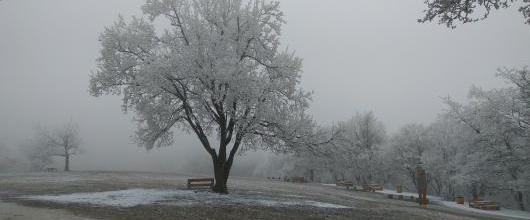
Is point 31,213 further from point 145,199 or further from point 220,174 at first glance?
point 220,174

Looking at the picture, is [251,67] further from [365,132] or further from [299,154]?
[365,132]

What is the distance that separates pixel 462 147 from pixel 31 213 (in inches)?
1642

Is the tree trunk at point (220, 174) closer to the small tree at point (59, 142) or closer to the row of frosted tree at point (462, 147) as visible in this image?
→ the row of frosted tree at point (462, 147)

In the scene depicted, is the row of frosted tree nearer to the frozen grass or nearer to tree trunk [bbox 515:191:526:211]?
tree trunk [bbox 515:191:526:211]

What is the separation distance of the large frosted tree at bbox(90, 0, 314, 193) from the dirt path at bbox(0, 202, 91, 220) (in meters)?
7.99

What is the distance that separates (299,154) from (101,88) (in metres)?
13.5

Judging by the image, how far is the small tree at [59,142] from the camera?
244 ft

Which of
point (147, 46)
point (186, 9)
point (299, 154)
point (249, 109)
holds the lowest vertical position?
point (299, 154)

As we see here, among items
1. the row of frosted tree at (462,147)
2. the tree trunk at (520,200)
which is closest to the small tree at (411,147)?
the row of frosted tree at (462,147)

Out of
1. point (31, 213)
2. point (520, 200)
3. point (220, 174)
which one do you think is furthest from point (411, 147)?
point (31, 213)

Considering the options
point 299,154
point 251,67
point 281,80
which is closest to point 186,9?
point 251,67

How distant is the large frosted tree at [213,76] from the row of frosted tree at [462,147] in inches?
150

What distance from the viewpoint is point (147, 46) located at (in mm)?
26141

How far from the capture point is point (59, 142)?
74.9 meters
